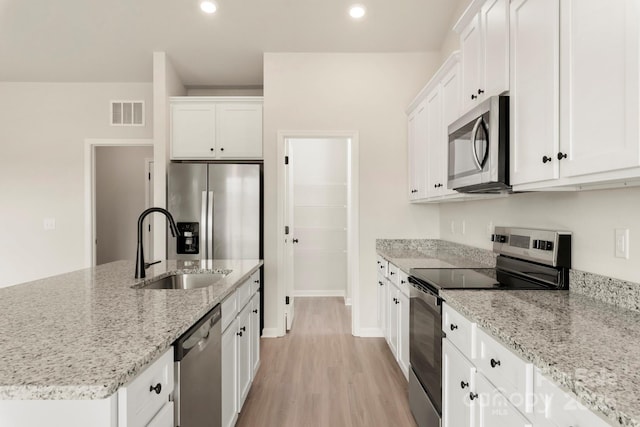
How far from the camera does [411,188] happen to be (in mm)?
3531

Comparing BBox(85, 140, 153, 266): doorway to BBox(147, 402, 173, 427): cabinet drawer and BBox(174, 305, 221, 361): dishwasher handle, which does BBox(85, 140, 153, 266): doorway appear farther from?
BBox(147, 402, 173, 427): cabinet drawer

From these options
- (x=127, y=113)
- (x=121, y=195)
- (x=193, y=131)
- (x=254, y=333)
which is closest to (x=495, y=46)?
(x=254, y=333)

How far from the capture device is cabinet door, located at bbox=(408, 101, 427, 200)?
3.09m

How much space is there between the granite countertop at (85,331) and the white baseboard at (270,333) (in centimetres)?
193

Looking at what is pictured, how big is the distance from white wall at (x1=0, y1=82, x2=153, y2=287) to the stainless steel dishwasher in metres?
3.55

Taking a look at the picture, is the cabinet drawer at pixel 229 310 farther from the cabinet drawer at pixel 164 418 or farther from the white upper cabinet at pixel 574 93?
the white upper cabinet at pixel 574 93

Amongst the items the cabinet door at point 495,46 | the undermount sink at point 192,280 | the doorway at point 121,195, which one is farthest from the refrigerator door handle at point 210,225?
the cabinet door at point 495,46

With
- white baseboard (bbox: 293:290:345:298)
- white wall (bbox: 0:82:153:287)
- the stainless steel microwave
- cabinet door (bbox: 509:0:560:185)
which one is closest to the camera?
cabinet door (bbox: 509:0:560:185)

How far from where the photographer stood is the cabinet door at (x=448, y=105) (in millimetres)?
2340

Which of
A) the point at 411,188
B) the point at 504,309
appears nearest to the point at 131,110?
the point at 411,188

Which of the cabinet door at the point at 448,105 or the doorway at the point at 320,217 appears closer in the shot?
the cabinet door at the point at 448,105

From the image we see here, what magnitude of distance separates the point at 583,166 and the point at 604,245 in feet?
1.79

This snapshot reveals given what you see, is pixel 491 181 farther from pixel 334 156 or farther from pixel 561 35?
pixel 334 156

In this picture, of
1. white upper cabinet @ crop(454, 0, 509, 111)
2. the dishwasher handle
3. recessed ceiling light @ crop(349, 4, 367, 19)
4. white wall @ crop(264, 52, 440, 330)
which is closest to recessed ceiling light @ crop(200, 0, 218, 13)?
white wall @ crop(264, 52, 440, 330)
